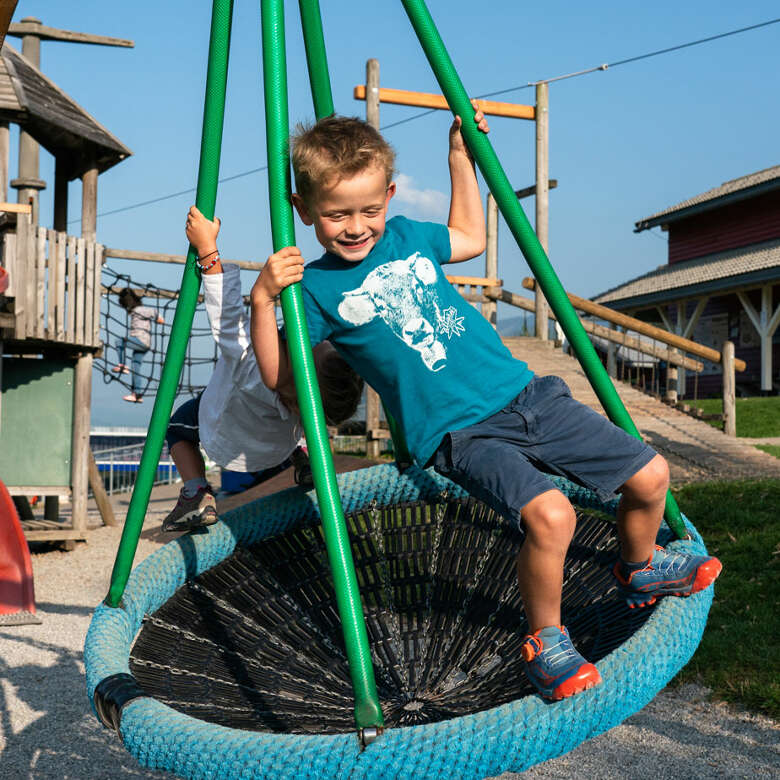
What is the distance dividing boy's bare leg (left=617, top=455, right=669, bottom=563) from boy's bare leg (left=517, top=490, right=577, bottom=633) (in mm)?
262

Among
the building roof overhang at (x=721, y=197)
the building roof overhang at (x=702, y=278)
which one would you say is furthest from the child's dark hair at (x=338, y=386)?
the building roof overhang at (x=721, y=197)

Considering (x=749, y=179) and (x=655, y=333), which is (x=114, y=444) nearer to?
(x=749, y=179)

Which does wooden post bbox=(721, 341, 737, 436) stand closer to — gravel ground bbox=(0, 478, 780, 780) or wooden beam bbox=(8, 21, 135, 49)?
gravel ground bbox=(0, 478, 780, 780)

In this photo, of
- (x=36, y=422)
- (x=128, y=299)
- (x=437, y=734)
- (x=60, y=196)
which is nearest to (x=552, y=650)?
(x=437, y=734)

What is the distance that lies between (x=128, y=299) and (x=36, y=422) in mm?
2596

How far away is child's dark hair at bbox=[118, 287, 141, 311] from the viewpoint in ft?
32.8

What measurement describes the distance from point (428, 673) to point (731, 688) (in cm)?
164

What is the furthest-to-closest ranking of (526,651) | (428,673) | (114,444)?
(114,444), (428,673), (526,651)

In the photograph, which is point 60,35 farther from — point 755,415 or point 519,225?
point 755,415

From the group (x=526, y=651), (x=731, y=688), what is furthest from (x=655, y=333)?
(x=526, y=651)

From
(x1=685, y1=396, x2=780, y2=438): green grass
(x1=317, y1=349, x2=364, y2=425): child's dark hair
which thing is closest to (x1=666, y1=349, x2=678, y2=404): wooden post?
(x1=685, y1=396, x2=780, y2=438): green grass

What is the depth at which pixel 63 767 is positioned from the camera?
3.14 metres

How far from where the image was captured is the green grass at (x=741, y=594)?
3.54 meters

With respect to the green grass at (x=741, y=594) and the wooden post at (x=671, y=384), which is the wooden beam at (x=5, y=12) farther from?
the wooden post at (x=671, y=384)
